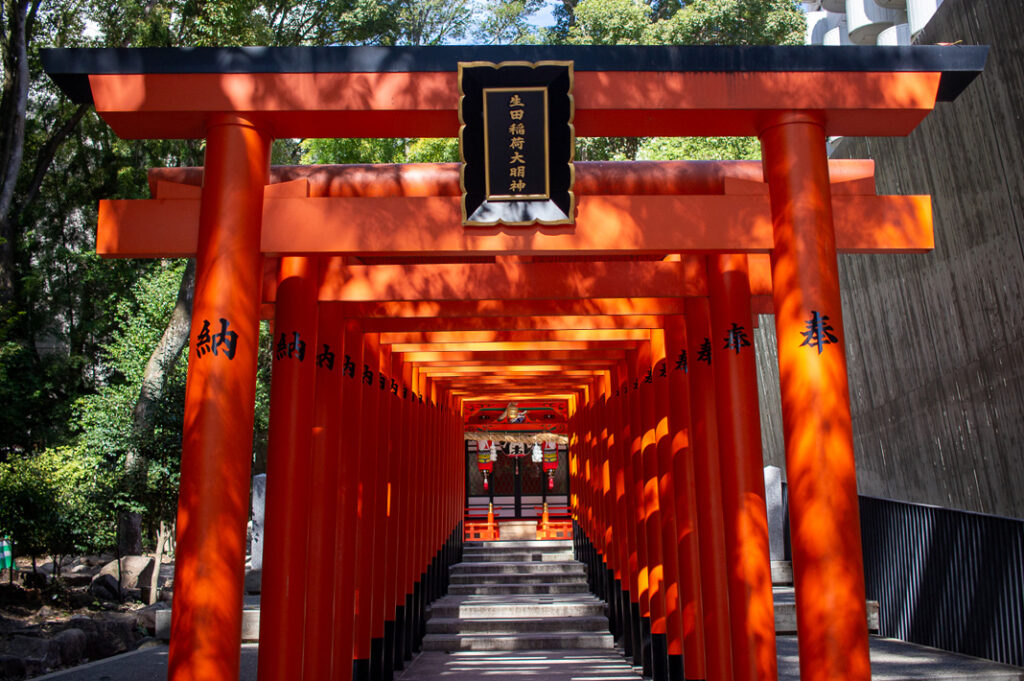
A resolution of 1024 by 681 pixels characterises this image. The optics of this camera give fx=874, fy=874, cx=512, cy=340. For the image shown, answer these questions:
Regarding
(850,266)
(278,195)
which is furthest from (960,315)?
(278,195)

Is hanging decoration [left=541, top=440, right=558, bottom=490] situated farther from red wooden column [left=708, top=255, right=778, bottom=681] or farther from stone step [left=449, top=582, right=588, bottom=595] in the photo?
red wooden column [left=708, top=255, right=778, bottom=681]

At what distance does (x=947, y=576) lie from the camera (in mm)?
9586

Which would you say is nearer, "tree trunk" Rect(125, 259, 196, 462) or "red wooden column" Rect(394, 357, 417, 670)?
"red wooden column" Rect(394, 357, 417, 670)

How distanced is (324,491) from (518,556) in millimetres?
14591

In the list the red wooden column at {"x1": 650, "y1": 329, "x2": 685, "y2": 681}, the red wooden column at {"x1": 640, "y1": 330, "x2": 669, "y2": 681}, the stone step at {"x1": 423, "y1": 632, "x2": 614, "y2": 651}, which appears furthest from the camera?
the stone step at {"x1": 423, "y1": 632, "x2": 614, "y2": 651}

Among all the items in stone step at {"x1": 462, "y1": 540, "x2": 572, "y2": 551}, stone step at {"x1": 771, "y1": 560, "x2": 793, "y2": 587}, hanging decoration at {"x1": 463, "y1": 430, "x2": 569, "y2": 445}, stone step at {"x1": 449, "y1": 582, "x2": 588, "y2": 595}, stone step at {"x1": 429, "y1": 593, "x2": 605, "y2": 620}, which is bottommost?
stone step at {"x1": 429, "y1": 593, "x2": 605, "y2": 620}

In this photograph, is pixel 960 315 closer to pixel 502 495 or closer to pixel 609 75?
pixel 609 75

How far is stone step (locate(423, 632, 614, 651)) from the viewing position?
14.4 m

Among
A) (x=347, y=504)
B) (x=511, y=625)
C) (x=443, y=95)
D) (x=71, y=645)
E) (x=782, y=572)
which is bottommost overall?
(x=511, y=625)

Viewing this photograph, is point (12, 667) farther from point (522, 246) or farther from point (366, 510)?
point (522, 246)

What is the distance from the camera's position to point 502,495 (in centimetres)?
2867

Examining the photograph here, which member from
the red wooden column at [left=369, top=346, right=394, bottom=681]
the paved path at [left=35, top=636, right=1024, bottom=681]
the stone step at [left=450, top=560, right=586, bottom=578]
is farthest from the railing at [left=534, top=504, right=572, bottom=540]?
the red wooden column at [left=369, top=346, right=394, bottom=681]

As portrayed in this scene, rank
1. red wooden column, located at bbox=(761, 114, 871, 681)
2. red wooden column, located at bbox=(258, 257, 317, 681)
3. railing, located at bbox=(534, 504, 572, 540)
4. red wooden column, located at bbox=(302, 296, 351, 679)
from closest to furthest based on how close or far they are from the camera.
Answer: red wooden column, located at bbox=(761, 114, 871, 681), red wooden column, located at bbox=(258, 257, 317, 681), red wooden column, located at bbox=(302, 296, 351, 679), railing, located at bbox=(534, 504, 572, 540)

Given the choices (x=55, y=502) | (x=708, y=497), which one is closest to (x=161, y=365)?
(x=55, y=502)
